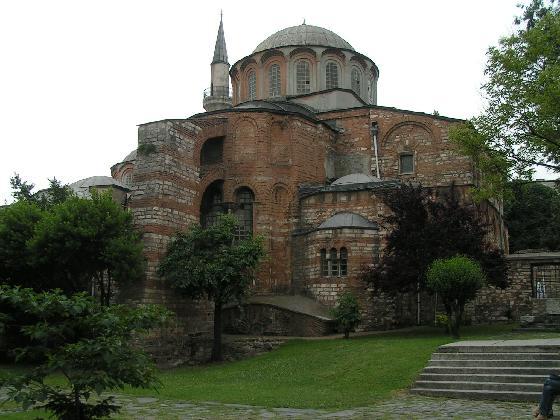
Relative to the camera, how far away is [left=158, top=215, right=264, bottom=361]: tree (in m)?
20.6

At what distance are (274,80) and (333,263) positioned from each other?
1305cm

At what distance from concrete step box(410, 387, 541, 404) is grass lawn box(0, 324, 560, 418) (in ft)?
2.34

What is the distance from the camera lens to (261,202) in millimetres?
25672

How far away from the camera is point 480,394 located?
11477 mm

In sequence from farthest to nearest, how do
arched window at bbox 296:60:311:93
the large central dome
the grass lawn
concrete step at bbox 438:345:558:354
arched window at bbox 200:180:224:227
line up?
the large central dome → arched window at bbox 296:60:311:93 → arched window at bbox 200:180:224:227 → concrete step at bbox 438:345:558:354 → the grass lawn

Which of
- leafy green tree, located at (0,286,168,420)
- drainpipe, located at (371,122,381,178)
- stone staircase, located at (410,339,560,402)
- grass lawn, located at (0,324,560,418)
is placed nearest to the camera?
leafy green tree, located at (0,286,168,420)

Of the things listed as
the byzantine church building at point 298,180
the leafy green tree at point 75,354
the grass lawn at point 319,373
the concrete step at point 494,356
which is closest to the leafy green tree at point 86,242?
the byzantine church building at point 298,180

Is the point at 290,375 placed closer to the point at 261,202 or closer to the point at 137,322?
the point at 137,322

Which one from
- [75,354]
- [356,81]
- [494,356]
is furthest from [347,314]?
[356,81]

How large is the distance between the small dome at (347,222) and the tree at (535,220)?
2022cm

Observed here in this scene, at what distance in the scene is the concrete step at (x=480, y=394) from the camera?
11.0m

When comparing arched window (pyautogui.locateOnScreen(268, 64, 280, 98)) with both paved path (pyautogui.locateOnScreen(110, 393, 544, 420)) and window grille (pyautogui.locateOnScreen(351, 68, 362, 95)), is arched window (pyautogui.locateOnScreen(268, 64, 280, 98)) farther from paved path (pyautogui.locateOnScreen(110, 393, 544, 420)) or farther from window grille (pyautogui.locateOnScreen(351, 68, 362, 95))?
paved path (pyautogui.locateOnScreen(110, 393, 544, 420))

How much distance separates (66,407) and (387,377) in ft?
26.1

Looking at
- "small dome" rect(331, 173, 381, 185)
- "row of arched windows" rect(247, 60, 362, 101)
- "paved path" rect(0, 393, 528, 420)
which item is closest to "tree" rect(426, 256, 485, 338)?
"paved path" rect(0, 393, 528, 420)
